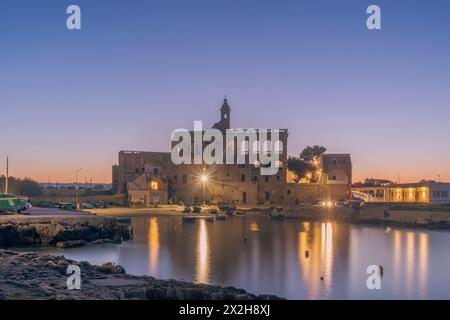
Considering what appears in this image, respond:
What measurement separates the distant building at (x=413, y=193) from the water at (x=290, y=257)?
15.0 metres

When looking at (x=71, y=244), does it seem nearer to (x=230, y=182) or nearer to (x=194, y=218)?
(x=194, y=218)

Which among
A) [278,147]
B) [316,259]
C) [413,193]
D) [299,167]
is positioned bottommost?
[316,259]

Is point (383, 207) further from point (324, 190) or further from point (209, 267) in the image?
point (209, 267)

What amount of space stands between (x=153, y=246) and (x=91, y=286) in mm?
19008

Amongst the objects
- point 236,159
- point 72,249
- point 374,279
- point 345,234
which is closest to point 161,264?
point 72,249

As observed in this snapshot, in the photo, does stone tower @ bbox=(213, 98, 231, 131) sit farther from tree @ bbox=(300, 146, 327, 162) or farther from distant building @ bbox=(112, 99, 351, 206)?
tree @ bbox=(300, 146, 327, 162)

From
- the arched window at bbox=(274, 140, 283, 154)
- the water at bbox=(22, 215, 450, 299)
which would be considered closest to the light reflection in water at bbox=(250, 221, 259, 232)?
the water at bbox=(22, 215, 450, 299)

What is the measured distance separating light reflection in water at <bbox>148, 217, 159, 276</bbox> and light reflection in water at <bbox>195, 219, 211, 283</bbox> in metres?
2.14

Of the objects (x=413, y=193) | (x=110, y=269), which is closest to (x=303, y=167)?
(x=413, y=193)

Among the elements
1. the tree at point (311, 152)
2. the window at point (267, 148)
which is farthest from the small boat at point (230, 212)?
the tree at point (311, 152)

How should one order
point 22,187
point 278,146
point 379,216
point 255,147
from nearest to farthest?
point 379,216, point 22,187, point 278,146, point 255,147

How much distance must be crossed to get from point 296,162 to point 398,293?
6789 centimetres

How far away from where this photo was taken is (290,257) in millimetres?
33375

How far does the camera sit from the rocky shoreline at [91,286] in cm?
1541
